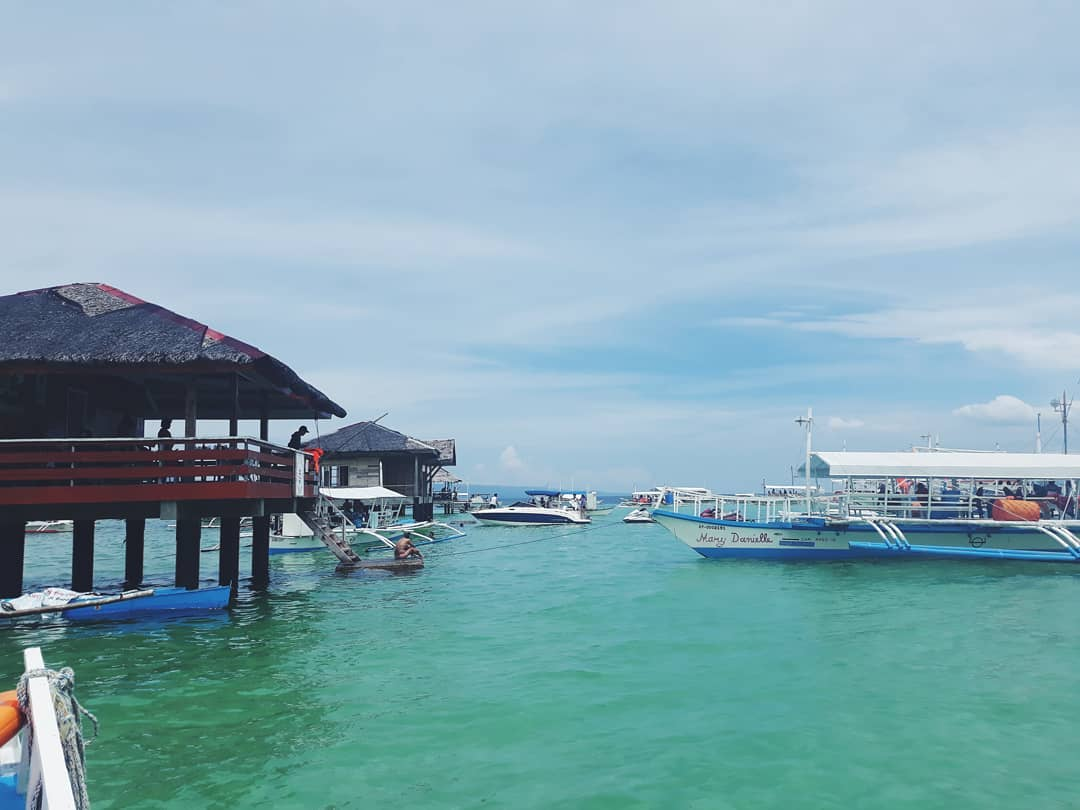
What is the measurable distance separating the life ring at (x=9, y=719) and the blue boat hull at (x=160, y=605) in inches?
487

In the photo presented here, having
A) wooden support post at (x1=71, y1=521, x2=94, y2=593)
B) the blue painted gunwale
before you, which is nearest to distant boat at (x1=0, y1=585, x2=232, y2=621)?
wooden support post at (x1=71, y1=521, x2=94, y2=593)

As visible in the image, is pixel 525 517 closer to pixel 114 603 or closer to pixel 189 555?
pixel 189 555

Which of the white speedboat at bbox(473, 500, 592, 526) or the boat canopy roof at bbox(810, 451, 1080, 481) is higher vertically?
the boat canopy roof at bbox(810, 451, 1080, 481)

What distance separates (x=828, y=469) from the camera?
26.5 m

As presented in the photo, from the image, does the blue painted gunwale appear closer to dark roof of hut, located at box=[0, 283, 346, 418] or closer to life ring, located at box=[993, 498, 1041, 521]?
life ring, located at box=[993, 498, 1041, 521]

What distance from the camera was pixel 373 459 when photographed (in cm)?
4609

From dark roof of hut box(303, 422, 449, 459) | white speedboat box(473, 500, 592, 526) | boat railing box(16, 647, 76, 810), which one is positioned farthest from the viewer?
white speedboat box(473, 500, 592, 526)

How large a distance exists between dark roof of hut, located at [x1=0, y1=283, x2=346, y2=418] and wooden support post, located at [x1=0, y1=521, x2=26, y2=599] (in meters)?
Answer: 3.37

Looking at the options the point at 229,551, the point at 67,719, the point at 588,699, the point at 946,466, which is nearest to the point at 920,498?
the point at 946,466

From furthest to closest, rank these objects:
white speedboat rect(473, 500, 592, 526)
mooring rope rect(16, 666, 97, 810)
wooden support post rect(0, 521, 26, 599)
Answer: white speedboat rect(473, 500, 592, 526) < wooden support post rect(0, 521, 26, 599) < mooring rope rect(16, 666, 97, 810)

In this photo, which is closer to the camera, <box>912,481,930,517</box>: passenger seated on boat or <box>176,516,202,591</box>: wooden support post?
<box>176,516,202,591</box>: wooden support post

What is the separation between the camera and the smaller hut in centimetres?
4509

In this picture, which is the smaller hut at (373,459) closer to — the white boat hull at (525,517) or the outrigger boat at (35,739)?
the white boat hull at (525,517)

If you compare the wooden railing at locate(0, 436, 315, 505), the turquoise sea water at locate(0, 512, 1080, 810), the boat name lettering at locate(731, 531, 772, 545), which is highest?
the wooden railing at locate(0, 436, 315, 505)
